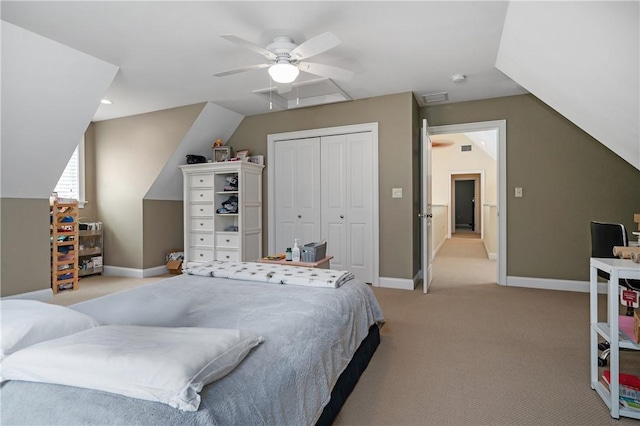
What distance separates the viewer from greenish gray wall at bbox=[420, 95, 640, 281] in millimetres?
3846

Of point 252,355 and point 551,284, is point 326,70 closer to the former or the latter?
point 252,355

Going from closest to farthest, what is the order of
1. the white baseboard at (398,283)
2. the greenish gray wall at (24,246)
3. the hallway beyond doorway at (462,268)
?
the greenish gray wall at (24,246), the white baseboard at (398,283), the hallway beyond doorway at (462,268)

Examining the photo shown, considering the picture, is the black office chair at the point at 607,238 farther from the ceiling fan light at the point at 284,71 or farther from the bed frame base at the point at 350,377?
→ the ceiling fan light at the point at 284,71

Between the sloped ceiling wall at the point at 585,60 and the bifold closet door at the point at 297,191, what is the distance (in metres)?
2.46

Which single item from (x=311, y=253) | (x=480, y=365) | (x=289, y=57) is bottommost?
(x=480, y=365)

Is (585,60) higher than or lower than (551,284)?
higher

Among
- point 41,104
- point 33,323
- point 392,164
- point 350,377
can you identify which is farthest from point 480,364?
point 41,104

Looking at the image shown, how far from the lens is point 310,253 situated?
10.1 feet

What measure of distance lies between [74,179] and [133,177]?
0.95m

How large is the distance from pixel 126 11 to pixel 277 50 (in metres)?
1.09

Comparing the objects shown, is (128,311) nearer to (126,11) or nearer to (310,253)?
(310,253)

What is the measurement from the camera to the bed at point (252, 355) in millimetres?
873

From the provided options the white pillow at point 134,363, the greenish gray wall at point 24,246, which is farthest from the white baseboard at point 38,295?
the white pillow at point 134,363

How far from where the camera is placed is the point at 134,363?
90 cm
